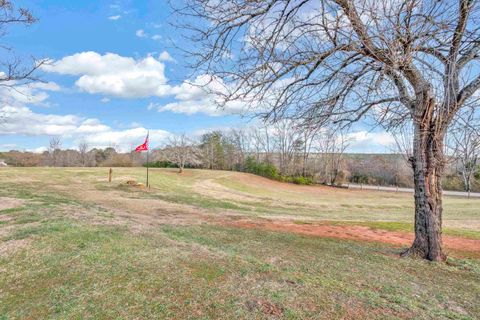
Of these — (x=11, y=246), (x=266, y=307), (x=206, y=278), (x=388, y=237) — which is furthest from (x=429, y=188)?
(x=11, y=246)

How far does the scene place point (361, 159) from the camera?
41.5m

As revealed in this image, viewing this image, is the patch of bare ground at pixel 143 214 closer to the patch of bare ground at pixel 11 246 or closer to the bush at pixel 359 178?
the patch of bare ground at pixel 11 246

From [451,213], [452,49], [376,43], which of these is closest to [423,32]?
[376,43]

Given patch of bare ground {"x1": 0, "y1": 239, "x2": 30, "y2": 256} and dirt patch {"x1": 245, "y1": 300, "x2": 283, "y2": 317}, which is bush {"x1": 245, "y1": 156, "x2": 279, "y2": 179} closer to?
patch of bare ground {"x1": 0, "y1": 239, "x2": 30, "y2": 256}

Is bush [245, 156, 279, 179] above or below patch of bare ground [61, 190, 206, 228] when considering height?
above

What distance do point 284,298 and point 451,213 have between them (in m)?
19.8

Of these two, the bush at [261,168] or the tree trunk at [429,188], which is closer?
the tree trunk at [429,188]

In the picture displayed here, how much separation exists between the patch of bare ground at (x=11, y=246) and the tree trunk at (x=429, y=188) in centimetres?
657

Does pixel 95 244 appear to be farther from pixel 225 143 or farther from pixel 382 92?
Answer: pixel 225 143

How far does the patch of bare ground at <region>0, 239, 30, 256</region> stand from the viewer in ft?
14.2

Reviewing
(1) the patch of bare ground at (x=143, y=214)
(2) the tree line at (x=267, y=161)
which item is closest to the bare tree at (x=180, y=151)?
(2) the tree line at (x=267, y=161)

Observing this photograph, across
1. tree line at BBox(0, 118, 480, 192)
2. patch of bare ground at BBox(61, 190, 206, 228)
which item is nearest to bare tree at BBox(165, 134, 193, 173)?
tree line at BBox(0, 118, 480, 192)

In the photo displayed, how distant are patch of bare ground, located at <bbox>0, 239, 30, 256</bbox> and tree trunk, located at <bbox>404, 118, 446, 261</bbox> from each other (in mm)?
6570

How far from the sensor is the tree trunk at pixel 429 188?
522cm
